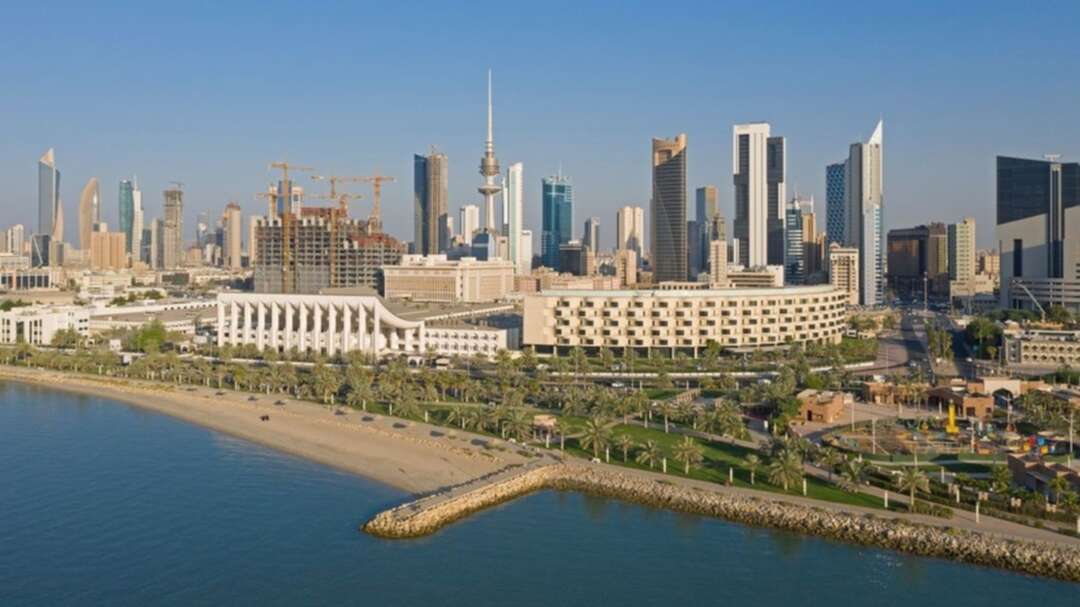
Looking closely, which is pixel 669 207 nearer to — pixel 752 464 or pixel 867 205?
pixel 867 205

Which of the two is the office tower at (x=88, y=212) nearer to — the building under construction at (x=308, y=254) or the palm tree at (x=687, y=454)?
the building under construction at (x=308, y=254)

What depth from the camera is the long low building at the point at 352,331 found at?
36656mm

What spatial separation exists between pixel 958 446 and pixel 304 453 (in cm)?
1390

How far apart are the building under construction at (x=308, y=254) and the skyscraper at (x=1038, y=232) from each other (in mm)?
37878

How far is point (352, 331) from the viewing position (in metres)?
37.2

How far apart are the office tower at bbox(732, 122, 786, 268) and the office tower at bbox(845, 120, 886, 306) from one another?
621 centimetres

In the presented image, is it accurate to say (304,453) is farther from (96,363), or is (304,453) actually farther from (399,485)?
(96,363)

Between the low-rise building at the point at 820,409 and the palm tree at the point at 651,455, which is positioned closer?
the palm tree at the point at 651,455

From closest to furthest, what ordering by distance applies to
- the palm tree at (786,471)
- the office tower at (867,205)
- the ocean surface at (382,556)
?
the ocean surface at (382,556), the palm tree at (786,471), the office tower at (867,205)

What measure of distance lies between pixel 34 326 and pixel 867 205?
6355cm

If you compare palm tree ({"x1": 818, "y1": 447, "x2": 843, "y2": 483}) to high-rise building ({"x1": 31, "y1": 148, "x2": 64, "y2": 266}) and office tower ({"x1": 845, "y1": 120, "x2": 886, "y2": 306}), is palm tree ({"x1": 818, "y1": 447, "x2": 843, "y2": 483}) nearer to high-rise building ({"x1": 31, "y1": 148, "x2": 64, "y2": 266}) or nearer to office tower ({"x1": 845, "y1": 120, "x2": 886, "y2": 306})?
office tower ({"x1": 845, "y1": 120, "x2": 886, "y2": 306})

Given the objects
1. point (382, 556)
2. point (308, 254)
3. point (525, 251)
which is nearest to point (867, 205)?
point (525, 251)

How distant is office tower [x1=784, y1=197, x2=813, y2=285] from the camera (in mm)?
→ 89231

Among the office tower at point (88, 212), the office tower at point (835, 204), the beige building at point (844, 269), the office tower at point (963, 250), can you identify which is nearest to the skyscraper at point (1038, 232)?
the beige building at point (844, 269)
